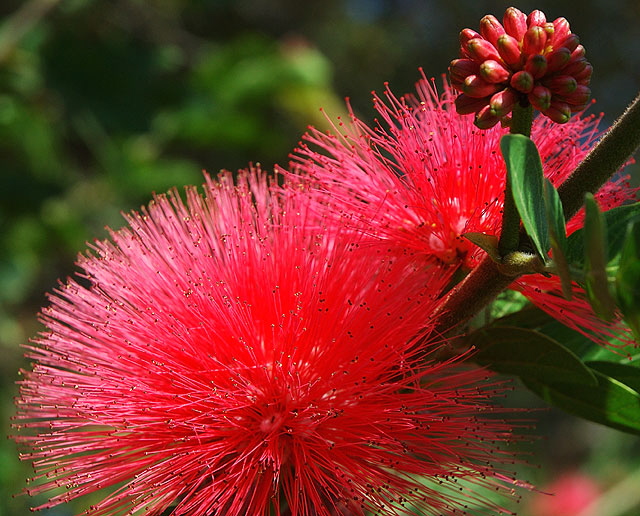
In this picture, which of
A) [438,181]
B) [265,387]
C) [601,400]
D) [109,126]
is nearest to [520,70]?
[438,181]

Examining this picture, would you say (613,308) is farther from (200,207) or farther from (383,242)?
(200,207)

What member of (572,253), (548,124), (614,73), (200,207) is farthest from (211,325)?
(614,73)

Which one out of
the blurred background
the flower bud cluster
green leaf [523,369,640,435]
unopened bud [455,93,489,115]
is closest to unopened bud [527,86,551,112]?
the flower bud cluster

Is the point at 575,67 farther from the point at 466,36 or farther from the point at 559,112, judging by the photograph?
the point at 466,36

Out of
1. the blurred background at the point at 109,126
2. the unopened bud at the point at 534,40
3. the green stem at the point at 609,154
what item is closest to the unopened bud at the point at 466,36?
the unopened bud at the point at 534,40

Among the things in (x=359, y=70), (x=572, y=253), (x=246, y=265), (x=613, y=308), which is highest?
(x=359, y=70)

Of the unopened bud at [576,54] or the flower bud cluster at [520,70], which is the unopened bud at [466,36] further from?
the unopened bud at [576,54]
